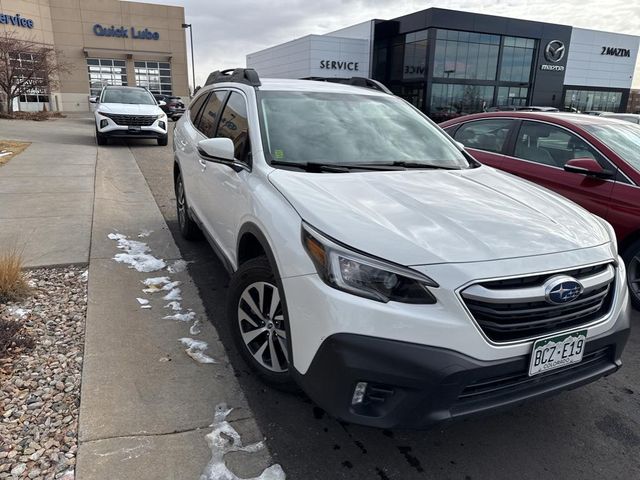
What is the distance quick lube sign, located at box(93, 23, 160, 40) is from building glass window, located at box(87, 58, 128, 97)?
2.12 metres

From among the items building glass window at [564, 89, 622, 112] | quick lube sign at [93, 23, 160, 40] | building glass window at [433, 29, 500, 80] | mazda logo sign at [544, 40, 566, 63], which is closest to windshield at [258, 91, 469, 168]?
building glass window at [433, 29, 500, 80]

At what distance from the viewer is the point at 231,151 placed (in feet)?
10.5

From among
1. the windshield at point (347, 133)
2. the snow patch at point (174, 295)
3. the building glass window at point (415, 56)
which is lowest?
the snow patch at point (174, 295)

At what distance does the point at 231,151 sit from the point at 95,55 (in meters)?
45.5

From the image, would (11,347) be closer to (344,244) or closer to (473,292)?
(344,244)

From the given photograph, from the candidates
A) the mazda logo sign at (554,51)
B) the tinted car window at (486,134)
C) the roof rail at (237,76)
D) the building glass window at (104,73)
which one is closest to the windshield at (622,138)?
the tinted car window at (486,134)

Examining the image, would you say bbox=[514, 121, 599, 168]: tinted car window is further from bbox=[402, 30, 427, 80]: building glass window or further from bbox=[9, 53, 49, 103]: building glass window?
bbox=[402, 30, 427, 80]: building glass window

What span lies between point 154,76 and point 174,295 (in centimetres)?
4484

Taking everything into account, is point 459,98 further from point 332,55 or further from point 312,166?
point 312,166

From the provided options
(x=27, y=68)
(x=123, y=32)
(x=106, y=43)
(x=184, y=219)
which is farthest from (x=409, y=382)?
(x=123, y=32)

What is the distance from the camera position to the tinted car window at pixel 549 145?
4927 mm

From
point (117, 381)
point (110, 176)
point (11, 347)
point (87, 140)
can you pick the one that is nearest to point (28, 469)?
point (117, 381)

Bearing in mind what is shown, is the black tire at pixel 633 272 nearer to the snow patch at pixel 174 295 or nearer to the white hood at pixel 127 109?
the snow patch at pixel 174 295

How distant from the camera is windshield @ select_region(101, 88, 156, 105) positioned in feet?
48.9
